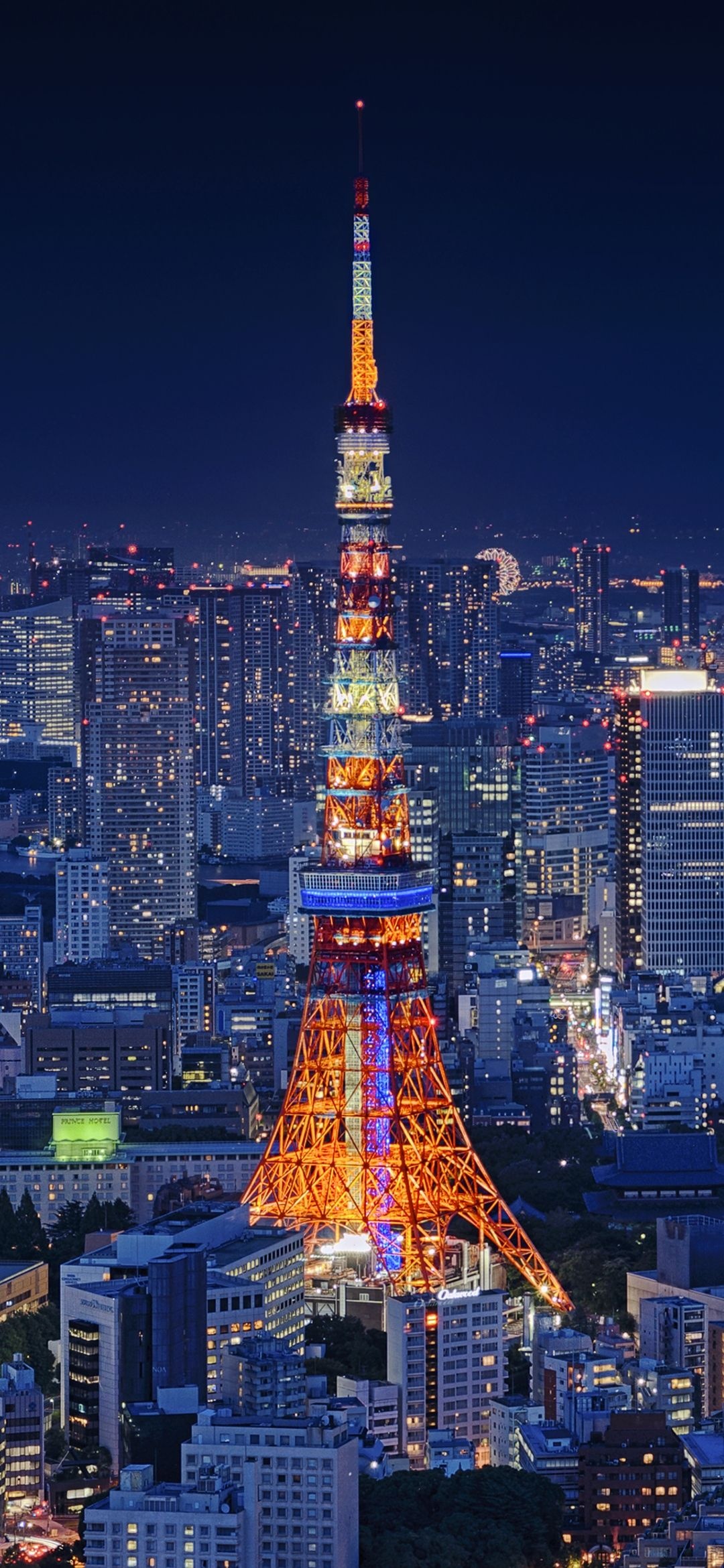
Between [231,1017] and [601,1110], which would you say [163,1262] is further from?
[231,1017]

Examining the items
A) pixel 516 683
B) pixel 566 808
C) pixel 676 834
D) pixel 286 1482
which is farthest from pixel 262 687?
pixel 286 1482

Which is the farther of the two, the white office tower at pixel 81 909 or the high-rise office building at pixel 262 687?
the high-rise office building at pixel 262 687

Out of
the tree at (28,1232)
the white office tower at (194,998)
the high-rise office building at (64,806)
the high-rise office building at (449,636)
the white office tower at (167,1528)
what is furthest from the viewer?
the high-rise office building at (449,636)

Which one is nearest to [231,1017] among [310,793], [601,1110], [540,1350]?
[601,1110]

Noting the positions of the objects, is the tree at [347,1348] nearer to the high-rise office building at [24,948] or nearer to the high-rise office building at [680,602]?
the high-rise office building at [24,948]

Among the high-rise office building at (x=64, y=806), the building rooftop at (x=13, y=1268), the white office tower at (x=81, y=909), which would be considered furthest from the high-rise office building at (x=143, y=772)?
the building rooftop at (x=13, y=1268)

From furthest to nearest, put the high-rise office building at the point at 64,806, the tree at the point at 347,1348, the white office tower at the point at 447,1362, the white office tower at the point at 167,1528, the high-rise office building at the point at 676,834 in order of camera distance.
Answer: the high-rise office building at the point at 64,806, the high-rise office building at the point at 676,834, the tree at the point at 347,1348, the white office tower at the point at 447,1362, the white office tower at the point at 167,1528

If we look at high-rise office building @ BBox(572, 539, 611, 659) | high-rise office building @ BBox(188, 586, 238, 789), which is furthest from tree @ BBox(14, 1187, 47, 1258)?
high-rise office building @ BBox(572, 539, 611, 659)
